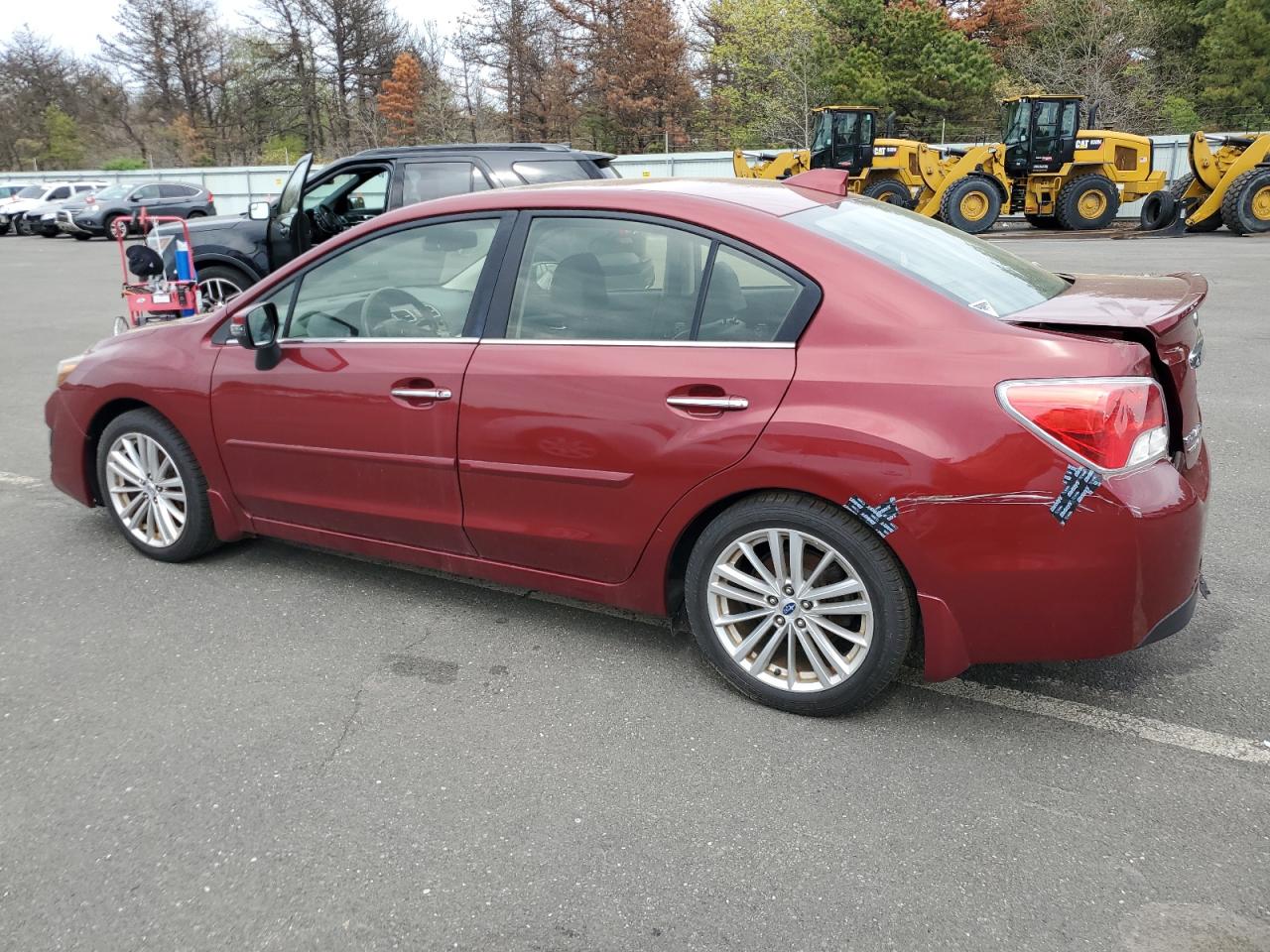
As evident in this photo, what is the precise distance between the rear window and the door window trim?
16.2 ft

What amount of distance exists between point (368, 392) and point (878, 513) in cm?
188

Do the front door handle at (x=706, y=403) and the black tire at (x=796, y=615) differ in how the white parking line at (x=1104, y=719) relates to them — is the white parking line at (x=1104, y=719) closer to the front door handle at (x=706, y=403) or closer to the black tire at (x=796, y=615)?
the black tire at (x=796, y=615)

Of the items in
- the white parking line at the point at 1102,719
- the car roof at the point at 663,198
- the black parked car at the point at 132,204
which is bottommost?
the white parking line at the point at 1102,719

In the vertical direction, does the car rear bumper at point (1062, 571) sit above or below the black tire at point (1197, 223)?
below

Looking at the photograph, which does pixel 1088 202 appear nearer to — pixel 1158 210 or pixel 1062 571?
pixel 1158 210

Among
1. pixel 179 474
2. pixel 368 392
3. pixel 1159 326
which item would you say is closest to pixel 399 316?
pixel 368 392

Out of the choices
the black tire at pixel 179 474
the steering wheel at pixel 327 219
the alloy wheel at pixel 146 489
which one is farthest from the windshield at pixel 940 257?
the steering wheel at pixel 327 219

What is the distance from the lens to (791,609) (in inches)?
121

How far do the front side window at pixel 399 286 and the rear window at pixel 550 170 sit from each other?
15.0 feet

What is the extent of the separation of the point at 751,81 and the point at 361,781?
4731 centimetres

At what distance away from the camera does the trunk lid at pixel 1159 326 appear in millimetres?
2812

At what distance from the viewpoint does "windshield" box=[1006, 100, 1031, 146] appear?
2122 cm

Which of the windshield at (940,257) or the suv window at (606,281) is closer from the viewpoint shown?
the windshield at (940,257)

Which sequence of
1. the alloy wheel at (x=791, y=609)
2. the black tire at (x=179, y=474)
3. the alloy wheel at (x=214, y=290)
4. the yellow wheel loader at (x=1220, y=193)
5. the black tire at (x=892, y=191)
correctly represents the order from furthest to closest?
the black tire at (x=892, y=191) < the yellow wheel loader at (x=1220, y=193) < the alloy wheel at (x=214, y=290) < the black tire at (x=179, y=474) < the alloy wheel at (x=791, y=609)
